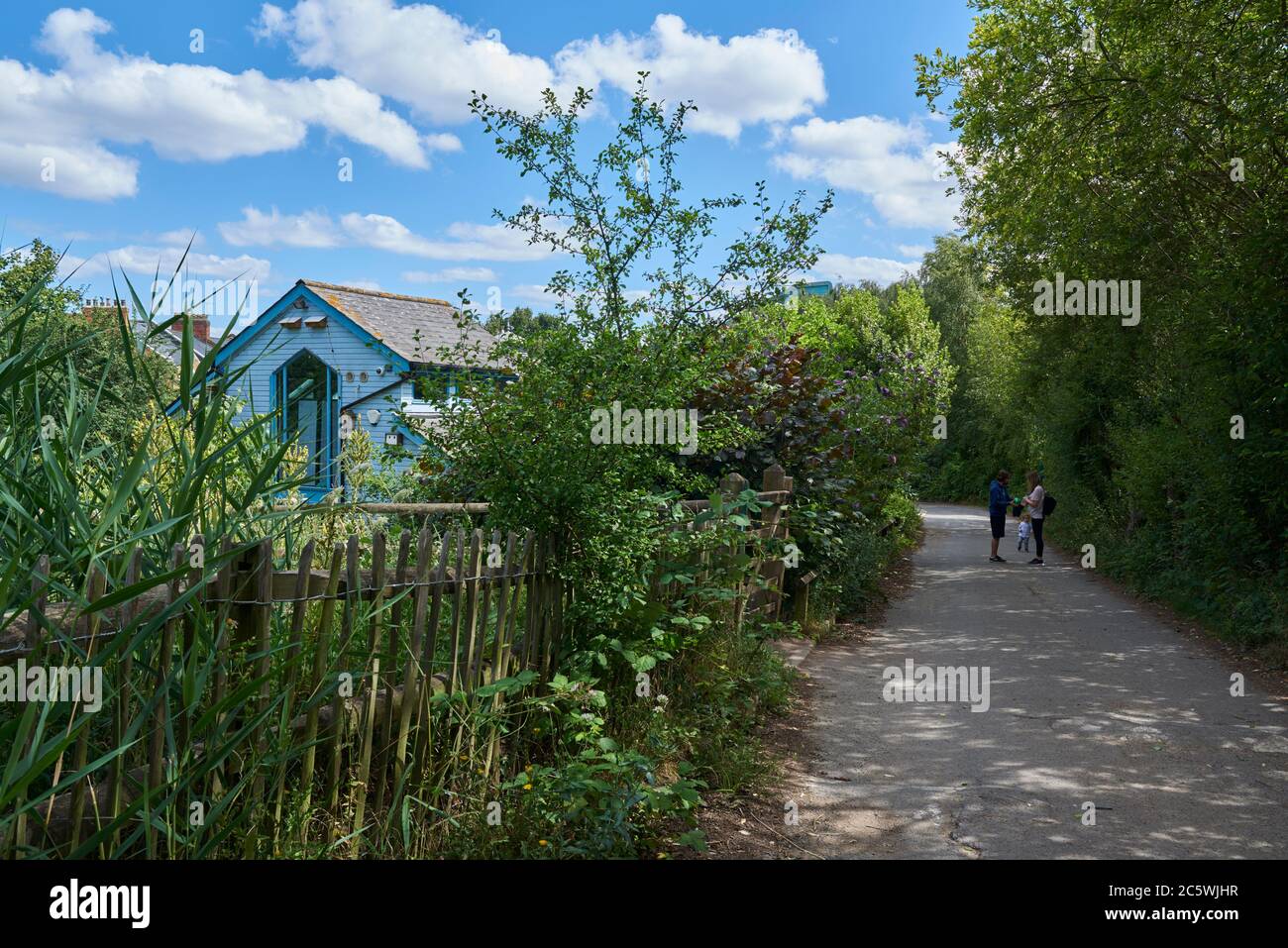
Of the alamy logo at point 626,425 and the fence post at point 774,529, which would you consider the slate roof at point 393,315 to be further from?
the alamy logo at point 626,425

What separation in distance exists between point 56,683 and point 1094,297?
17.7 m

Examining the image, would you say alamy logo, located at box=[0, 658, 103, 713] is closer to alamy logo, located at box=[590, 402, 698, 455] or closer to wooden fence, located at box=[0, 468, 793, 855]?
wooden fence, located at box=[0, 468, 793, 855]

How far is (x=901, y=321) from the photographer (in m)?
43.5

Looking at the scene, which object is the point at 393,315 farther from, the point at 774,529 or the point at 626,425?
the point at 626,425

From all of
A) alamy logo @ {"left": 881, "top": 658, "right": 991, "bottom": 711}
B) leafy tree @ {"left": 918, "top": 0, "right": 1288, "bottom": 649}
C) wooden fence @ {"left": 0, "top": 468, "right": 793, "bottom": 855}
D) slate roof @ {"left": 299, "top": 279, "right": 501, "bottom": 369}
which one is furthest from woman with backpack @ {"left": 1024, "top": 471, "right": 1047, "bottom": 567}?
wooden fence @ {"left": 0, "top": 468, "right": 793, "bottom": 855}

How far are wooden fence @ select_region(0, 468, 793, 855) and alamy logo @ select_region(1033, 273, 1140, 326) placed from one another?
507 inches

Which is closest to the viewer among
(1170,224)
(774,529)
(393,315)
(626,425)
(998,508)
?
(626,425)

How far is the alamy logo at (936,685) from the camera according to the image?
8164 millimetres

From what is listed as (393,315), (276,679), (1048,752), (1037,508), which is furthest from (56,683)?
(393,315)

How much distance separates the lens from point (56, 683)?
294 cm

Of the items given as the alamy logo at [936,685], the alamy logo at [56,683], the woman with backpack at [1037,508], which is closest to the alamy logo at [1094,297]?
the woman with backpack at [1037,508]

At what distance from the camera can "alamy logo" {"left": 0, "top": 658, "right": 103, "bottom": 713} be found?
2.88m

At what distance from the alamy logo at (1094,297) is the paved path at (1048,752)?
6223 millimetres

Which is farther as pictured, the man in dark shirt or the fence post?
the man in dark shirt
